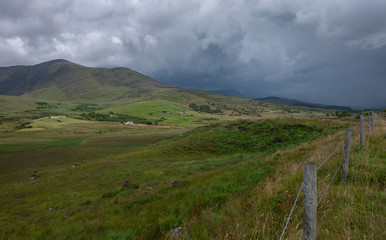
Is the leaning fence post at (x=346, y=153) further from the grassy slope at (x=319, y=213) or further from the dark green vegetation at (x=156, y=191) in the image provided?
the dark green vegetation at (x=156, y=191)

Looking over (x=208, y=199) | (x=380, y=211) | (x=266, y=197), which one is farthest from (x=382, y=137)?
(x=208, y=199)

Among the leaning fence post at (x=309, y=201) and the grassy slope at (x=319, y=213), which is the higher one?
the leaning fence post at (x=309, y=201)

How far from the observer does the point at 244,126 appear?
3353 centimetres

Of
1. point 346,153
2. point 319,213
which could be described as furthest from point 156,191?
point 346,153

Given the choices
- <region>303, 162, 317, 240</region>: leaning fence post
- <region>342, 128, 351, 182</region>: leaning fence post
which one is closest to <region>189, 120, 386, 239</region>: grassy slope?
<region>342, 128, 351, 182</region>: leaning fence post

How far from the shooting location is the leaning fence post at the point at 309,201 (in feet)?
10.7

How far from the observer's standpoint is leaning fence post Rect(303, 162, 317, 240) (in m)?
3.26

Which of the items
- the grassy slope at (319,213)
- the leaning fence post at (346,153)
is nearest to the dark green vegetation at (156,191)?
the grassy slope at (319,213)

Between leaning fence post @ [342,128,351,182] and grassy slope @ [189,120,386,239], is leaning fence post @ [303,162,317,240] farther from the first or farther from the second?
leaning fence post @ [342,128,351,182]

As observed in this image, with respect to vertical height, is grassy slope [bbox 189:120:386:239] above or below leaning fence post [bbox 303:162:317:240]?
below

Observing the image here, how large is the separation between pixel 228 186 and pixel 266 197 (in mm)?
3231

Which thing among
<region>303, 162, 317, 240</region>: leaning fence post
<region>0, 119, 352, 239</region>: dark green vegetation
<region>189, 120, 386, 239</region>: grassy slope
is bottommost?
<region>0, 119, 352, 239</region>: dark green vegetation

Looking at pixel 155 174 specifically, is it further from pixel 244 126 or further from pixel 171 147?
pixel 244 126

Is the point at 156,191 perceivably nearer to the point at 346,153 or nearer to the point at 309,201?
the point at 346,153
